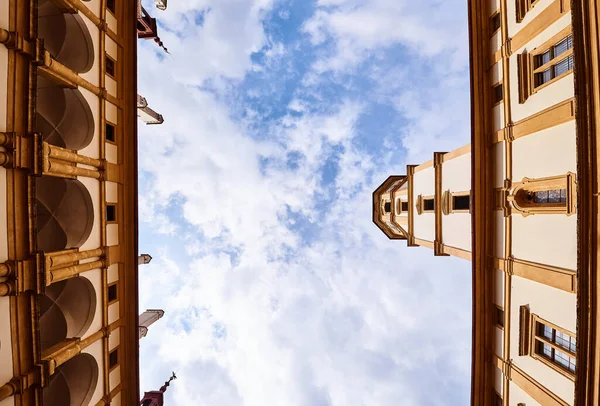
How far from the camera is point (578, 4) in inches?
481

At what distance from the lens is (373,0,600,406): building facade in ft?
39.8

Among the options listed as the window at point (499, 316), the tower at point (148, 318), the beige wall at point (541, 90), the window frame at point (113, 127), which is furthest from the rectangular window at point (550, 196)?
the tower at point (148, 318)

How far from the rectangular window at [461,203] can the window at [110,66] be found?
70.8ft

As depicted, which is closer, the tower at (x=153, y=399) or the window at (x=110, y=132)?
the window at (x=110, y=132)

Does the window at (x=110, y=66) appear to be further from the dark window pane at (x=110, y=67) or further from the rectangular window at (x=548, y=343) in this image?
the rectangular window at (x=548, y=343)

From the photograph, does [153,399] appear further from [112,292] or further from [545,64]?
[545,64]

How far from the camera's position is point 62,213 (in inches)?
679

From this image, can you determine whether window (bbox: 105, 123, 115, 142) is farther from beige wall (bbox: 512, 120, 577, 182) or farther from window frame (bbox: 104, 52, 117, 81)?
beige wall (bbox: 512, 120, 577, 182)

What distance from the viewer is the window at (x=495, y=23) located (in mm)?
18719

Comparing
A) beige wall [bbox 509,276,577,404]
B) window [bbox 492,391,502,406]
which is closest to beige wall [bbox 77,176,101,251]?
beige wall [bbox 509,276,577,404]

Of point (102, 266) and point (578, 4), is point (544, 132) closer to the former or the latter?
point (578, 4)

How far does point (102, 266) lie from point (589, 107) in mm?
21341

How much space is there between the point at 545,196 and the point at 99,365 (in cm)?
2248

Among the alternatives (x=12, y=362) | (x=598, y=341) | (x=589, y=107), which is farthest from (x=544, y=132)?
(x=12, y=362)
